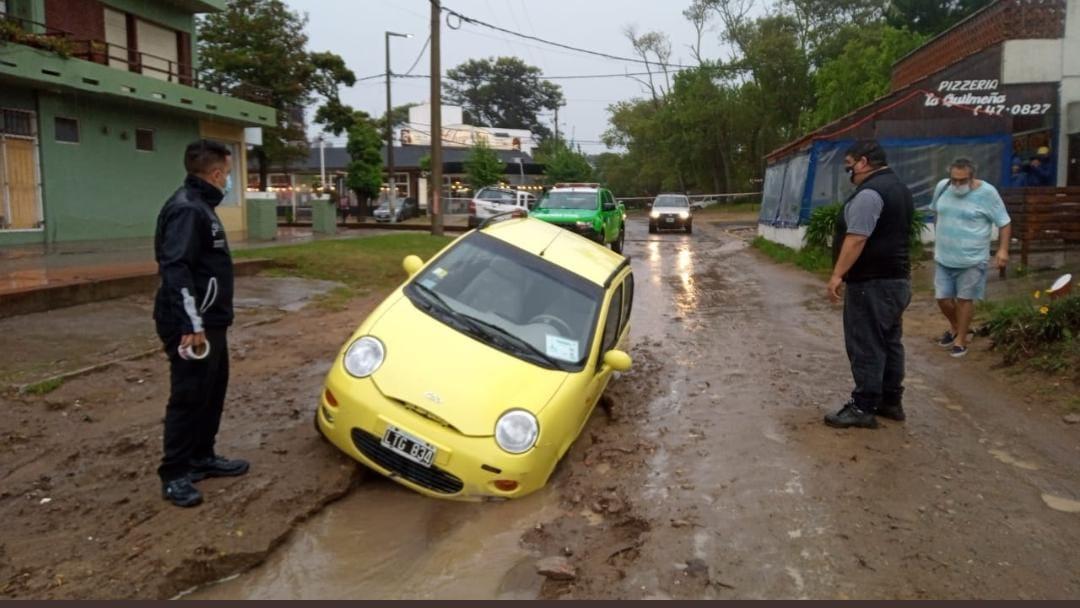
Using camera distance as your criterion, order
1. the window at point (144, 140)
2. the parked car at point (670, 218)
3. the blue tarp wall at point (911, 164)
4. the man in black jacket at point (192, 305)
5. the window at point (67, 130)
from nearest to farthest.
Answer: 1. the man in black jacket at point (192, 305)
2. the blue tarp wall at point (911, 164)
3. the window at point (67, 130)
4. the window at point (144, 140)
5. the parked car at point (670, 218)

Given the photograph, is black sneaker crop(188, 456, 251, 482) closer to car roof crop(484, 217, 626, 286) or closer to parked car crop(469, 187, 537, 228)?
car roof crop(484, 217, 626, 286)

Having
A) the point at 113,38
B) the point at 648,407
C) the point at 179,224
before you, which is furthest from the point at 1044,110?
the point at 113,38

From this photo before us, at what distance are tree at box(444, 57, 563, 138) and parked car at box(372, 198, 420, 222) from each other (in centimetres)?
5108

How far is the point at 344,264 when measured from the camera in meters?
15.0

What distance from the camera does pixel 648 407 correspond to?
656 cm

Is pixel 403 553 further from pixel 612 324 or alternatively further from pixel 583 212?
pixel 583 212

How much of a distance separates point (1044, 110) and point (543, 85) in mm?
77235

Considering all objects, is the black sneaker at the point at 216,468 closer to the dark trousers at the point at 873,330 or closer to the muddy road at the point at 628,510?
the muddy road at the point at 628,510

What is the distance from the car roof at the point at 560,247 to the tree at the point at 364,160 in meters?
32.3

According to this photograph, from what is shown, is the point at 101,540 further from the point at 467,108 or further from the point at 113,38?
the point at 467,108

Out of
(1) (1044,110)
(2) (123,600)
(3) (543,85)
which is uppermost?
(3) (543,85)

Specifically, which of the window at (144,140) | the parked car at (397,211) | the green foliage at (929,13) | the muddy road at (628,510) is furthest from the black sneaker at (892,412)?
the green foliage at (929,13)

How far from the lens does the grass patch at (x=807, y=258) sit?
16031 mm

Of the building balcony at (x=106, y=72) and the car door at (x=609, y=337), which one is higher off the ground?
the building balcony at (x=106, y=72)
